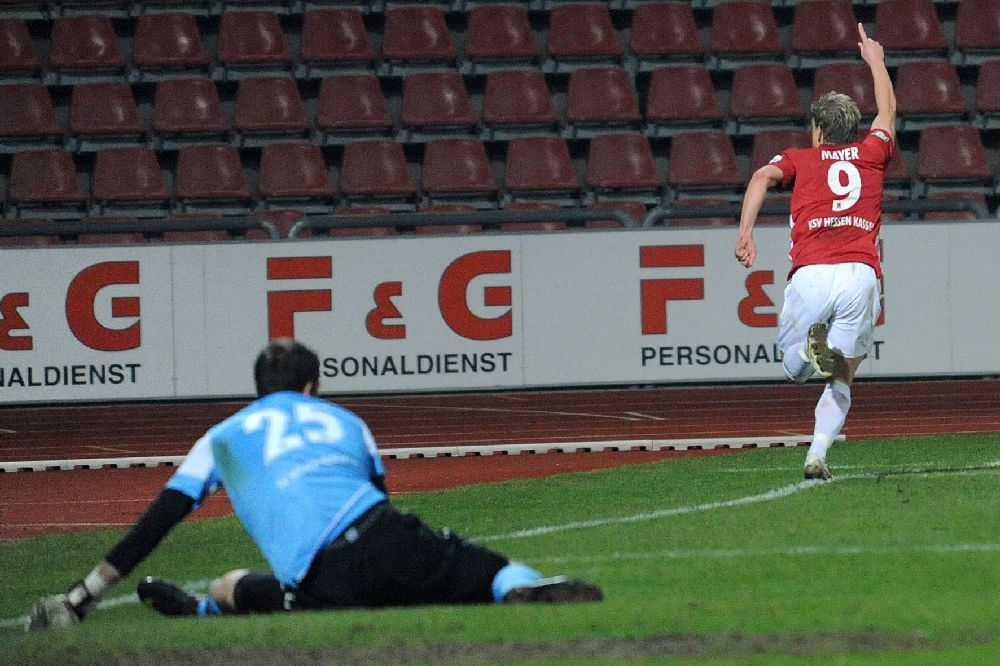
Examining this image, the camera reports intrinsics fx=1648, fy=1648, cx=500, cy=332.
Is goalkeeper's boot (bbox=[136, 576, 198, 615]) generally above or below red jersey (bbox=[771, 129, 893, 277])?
below

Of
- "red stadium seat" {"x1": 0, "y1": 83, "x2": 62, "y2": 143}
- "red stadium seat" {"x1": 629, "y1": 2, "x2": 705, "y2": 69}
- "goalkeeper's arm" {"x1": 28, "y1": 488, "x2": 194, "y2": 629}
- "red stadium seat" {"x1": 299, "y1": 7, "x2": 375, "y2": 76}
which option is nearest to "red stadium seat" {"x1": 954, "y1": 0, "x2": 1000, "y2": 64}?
"red stadium seat" {"x1": 629, "y1": 2, "x2": 705, "y2": 69}

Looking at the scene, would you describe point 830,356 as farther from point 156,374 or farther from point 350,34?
point 350,34

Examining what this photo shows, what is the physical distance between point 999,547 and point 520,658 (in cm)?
269

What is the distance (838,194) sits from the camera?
8.77 m

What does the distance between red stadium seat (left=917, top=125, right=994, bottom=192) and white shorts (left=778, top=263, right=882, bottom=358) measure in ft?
33.2

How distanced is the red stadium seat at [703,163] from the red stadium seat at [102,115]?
6121 mm

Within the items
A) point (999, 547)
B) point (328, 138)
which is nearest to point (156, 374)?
point (328, 138)

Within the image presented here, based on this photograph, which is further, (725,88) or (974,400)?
(725,88)

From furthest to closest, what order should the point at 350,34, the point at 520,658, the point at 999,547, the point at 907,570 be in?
the point at 350,34 → the point at 999,547 → the point at 907,570 → the point at 520,658

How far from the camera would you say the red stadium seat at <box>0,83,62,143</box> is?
18.9 m

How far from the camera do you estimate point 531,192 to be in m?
18.4

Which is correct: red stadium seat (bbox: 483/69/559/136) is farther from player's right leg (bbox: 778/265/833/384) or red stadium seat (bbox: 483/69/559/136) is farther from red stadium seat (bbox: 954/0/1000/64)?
player's right leg (bbox: 778/265/833/384)

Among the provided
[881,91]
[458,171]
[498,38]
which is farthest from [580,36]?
[881,91]

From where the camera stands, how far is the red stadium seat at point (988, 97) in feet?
62.5
